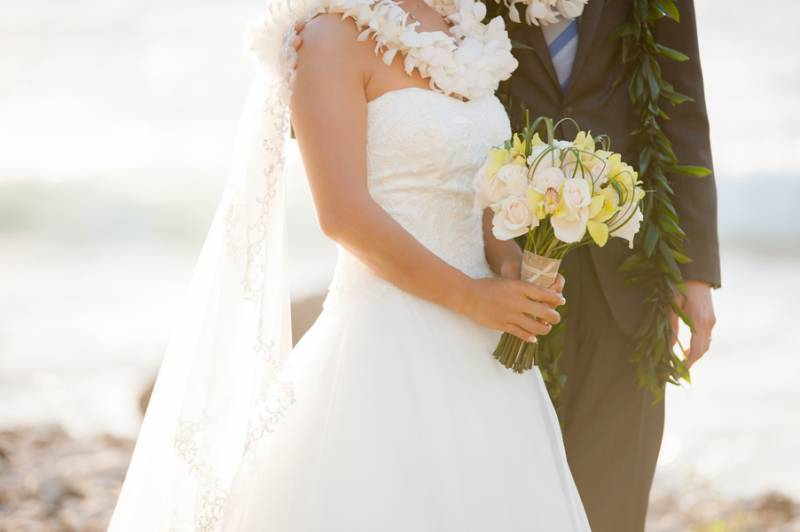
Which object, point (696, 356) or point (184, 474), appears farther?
point (696, 356)

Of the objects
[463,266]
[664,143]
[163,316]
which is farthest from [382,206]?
[163,316]

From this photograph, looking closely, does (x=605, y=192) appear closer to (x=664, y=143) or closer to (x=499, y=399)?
(x=499, y=399)

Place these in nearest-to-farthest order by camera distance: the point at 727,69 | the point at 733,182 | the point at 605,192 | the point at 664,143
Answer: the point at 605,192, the point at 664,143, the point at 733,182, the point at 727,69

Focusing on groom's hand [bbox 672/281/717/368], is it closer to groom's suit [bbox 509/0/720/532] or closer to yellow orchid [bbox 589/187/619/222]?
groom's suit [bbox 509/0/720/532]

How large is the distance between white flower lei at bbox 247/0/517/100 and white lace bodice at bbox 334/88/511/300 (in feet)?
0.17

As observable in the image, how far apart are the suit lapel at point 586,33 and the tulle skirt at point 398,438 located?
93 cm

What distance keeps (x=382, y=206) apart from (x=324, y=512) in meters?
0.77

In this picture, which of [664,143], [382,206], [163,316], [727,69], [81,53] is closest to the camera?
[382,206]

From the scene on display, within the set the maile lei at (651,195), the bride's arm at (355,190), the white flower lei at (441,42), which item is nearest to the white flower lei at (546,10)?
the maile lei at (651,195)

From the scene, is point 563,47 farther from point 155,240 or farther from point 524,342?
point 155,240

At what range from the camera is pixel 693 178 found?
3115mm

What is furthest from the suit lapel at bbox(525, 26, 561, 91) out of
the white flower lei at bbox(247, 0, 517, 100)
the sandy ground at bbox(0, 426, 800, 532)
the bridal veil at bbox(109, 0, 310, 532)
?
the sandy ground at bbox(0, 426, 800, 532)

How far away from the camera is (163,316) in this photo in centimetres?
1096

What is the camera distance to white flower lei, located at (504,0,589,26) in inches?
118
